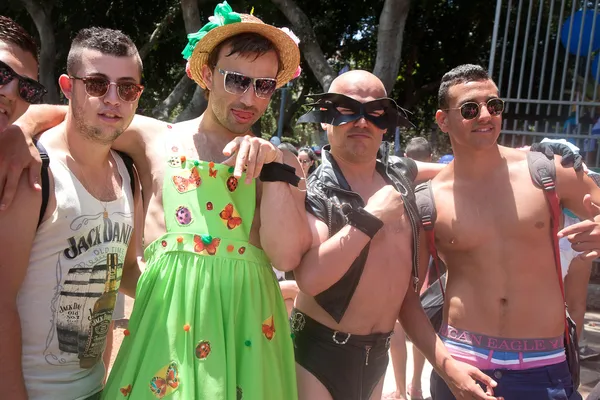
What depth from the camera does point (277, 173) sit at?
2217 mm

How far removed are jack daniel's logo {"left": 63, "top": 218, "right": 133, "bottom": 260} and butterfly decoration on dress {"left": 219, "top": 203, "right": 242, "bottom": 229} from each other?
1.29ft

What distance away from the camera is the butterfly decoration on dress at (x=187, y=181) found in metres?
2.24

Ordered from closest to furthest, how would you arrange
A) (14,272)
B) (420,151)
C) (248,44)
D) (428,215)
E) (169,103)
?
(14,272)
(248,44)
(428,215)
(420,151)
(169,103)

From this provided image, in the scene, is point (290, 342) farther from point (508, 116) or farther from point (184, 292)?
point (508, 116)

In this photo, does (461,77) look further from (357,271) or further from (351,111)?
(357,271)

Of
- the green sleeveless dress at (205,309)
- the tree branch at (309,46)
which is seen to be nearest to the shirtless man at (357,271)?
the green sleeveless dress at (205,309)

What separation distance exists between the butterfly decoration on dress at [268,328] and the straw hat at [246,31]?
1.03 metres

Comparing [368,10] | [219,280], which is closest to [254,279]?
[219,280]

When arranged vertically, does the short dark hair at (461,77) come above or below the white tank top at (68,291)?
above

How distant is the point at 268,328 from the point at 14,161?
107 centimetres

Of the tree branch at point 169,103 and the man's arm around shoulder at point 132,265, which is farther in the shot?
the tree branch at point 169,103

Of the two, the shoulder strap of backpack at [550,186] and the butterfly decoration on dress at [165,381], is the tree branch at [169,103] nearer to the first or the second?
the shoulder strap of backpack at [550,186]

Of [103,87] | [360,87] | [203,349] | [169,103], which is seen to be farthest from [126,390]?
[169,103]

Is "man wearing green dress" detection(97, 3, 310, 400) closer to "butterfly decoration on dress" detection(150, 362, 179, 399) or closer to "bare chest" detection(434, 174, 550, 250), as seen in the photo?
"butterfly decoration on dress" detection(150, 362, 179, 399)
